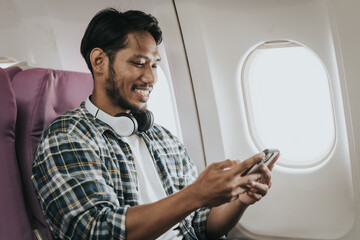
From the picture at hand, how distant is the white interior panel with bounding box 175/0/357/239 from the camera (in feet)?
7.37

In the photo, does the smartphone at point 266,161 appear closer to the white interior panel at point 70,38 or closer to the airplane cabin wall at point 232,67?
the airplane cabin wall at point 232,67

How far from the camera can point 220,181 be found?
1.54 meters

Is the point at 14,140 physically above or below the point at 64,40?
below

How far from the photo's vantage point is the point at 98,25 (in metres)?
2.05

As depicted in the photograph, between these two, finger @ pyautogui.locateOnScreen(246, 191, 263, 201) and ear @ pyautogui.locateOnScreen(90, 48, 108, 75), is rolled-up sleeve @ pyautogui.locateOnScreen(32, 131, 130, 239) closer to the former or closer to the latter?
ear @ pyautogui.locateOnScreen(90, 48, 108, 75)

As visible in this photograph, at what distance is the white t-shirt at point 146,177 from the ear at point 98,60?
1.01 ft

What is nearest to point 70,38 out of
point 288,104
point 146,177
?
point 146,177

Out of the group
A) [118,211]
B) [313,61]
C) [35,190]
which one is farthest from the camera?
[313,61]

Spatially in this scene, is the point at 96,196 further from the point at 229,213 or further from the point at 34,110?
the point at 229,213

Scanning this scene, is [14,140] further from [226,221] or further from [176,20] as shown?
[176,20]

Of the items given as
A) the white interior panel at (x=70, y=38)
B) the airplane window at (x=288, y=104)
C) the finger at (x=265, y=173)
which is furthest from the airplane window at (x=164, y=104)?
the finger at (x=265, y=173)

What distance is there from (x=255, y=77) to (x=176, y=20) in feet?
1.69

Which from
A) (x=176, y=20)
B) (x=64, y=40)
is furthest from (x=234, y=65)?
(x=64, y=40)

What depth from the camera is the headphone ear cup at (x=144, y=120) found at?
2.05 meters
